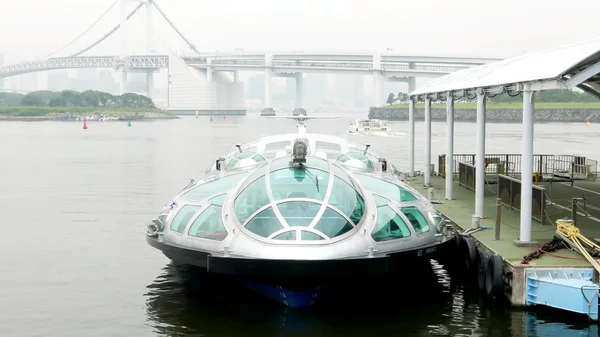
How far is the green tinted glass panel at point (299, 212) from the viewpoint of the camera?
11.2m

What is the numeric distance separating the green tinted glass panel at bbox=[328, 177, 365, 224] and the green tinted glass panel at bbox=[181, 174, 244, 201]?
2.05m

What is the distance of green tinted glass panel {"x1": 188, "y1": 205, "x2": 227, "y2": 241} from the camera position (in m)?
11.8

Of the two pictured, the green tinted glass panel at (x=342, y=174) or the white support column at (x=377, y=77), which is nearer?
the green tinted glass panel at (x=342, y=174)

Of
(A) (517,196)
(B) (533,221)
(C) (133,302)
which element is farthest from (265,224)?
(A) (517,196)

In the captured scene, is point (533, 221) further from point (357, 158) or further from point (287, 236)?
point (287, 236)

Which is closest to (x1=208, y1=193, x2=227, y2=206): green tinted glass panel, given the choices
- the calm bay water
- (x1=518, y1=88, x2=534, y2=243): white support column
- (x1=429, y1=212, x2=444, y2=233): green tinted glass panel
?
the calm bay water

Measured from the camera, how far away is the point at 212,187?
1345 centimetres

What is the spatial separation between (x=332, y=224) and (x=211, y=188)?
292 centimetres

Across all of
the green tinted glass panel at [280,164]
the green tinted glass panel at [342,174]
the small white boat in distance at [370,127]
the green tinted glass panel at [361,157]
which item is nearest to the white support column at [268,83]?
the small white boat in distance at [370,127]

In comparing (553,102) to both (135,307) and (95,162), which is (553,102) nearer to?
(95,162)

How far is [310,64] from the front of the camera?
174750mm

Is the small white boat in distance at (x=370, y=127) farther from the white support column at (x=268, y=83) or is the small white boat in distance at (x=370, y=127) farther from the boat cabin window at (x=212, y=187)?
the white support column at (x=268, y=83)

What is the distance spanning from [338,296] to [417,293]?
5.48 feet

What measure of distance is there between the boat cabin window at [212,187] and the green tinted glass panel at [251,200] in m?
0.99
